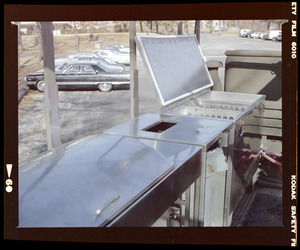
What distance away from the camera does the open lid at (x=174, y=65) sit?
8.37 feet

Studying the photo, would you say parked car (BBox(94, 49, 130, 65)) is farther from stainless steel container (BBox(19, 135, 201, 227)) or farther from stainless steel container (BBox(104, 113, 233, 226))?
stainless steel container (BBox(19, 135, 201, 227))

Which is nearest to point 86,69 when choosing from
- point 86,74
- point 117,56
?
point 86,74

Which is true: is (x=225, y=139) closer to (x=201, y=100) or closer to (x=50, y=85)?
(x=201, y=100)

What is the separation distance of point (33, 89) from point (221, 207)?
7120 millimetres

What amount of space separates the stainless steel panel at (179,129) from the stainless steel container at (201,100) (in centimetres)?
10

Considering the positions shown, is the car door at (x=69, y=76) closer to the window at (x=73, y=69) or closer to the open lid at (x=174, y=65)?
the window at (x=73, y=69)

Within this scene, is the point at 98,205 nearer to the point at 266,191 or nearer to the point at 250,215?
the point at 250,215

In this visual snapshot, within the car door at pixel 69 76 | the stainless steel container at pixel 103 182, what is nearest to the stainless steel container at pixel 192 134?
the stainless steel container at pixel 103 182

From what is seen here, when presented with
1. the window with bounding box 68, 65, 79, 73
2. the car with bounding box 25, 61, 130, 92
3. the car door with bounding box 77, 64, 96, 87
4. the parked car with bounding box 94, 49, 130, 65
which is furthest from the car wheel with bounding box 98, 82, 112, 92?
the parked car with bounding box 94, 49, 130, 65

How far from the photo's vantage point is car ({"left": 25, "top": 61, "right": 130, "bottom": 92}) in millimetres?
7742

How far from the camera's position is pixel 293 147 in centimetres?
178

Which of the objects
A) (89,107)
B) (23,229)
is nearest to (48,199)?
(23,229)

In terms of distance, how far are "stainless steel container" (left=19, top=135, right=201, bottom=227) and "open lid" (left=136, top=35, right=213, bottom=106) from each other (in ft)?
2.56

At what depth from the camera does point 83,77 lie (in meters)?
8.24
